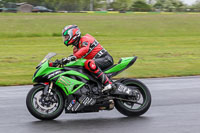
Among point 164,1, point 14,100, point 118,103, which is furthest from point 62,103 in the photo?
point 164,1

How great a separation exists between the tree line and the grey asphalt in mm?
65674

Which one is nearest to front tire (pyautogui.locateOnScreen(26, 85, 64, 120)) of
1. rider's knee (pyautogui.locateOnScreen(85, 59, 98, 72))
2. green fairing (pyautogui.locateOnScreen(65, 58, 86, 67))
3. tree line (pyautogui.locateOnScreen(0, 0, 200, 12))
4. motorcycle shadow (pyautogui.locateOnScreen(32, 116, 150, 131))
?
motorcycle shadow (pyautogui.locateOnScreen(32, 116, 150, 131))

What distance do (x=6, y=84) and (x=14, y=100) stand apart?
104 inches

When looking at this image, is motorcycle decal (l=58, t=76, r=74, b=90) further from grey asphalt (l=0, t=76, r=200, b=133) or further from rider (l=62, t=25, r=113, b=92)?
grey asphalt (l=0, t=76, r=200, b=133)

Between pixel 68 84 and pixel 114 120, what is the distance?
1.00 metres

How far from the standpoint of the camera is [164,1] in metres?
115

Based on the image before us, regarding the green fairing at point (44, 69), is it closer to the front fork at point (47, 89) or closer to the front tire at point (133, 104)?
the front fork at point (47, 89)

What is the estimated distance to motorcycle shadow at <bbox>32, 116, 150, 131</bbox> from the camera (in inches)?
236

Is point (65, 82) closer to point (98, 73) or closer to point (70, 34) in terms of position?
point (98, 73)

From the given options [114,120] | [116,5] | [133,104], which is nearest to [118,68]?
[133,104]

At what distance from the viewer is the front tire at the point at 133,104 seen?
22.0 feet

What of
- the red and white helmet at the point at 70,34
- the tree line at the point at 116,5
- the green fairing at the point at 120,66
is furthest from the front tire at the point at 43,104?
the tree line at the point at 116,5

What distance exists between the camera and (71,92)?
21.0 ft

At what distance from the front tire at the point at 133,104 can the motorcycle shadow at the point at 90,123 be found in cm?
14
